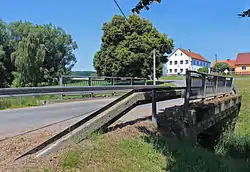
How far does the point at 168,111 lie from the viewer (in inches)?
268

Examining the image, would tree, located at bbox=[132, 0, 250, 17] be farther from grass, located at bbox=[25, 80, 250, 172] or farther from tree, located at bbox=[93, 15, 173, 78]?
tree, located at bbox=[93, 15, 173, 78]

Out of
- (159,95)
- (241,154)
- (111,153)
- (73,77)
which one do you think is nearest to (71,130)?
(111,153)

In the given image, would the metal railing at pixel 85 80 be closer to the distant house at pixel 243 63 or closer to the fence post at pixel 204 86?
the fence post at pixel 204 86

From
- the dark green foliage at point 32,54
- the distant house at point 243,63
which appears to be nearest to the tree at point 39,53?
the dark green foliage at point 32,54

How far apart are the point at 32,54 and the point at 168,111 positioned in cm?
3498

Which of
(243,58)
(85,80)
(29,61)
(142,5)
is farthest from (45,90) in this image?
(243,58)

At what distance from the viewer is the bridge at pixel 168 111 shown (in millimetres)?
4031

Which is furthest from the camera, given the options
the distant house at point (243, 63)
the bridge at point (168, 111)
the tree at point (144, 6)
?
the distant house at point (243, 63)

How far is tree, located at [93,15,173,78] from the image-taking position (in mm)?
32688

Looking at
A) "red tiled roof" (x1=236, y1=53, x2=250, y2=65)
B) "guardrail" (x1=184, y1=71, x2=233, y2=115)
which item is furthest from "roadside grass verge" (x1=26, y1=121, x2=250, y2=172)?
"red tiled roof" (x1=236, y1=53, x2=250, y2=65)

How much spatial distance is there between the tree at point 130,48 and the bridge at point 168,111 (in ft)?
73.4

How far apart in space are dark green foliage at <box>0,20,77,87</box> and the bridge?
96.9 feet

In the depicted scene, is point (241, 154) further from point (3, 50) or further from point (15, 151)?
point (3, 50)

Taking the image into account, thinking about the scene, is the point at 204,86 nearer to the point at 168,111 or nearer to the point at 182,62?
the point at 168,111
